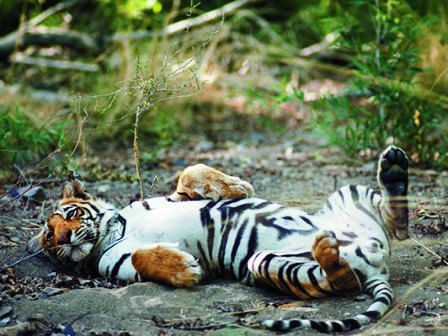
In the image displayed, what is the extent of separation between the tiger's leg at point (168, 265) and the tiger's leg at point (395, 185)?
960 millimetres

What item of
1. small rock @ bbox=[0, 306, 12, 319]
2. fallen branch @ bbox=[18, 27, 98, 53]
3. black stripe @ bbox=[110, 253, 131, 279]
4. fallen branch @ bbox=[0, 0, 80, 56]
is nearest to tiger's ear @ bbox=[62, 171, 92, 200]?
black stripe @ bbox=[110, 253, 131, 279]

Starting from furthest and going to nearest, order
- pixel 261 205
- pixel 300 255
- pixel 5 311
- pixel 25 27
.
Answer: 1. pixel 25 27
2. pixel 261 205
3. pixel 300 255
4. pixel 5 311

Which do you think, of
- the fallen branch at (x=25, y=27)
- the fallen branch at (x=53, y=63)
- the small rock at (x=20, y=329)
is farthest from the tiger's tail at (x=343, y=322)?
the fallen branch at (x=53, y=63)

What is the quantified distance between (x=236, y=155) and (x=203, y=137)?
1155 mm

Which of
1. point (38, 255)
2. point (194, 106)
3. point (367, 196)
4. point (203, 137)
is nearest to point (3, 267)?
point (38, 255)

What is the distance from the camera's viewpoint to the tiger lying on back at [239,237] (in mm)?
3348

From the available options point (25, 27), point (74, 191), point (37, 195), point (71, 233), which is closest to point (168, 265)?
point (71, 233)

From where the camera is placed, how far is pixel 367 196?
3758mm

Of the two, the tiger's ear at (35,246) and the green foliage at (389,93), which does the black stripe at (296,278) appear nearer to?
the tiger's ear at (35,246)

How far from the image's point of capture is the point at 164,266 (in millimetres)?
3562

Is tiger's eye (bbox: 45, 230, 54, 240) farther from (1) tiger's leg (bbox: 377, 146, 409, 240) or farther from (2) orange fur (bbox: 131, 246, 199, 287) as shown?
(1) tiger's leg (bbox: 377, 146, 409, 240)

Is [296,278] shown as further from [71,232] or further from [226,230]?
[71,232]

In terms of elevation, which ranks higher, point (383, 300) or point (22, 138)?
point (22, 138)

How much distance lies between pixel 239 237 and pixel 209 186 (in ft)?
1.31
